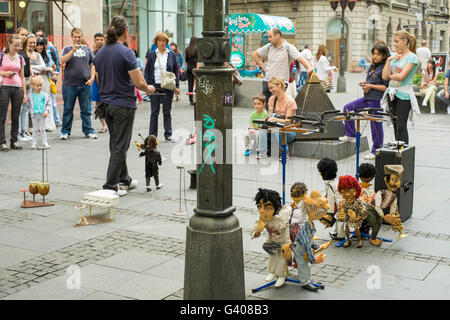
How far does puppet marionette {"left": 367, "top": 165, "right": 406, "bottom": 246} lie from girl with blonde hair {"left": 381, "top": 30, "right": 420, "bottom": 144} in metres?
3.11

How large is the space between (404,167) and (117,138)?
11.0 feet

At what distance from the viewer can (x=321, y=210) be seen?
180 inches

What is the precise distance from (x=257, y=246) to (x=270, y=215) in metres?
1.26

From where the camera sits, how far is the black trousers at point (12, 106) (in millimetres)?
11008

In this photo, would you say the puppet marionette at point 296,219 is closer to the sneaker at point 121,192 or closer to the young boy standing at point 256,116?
the sneaker at point 121,192

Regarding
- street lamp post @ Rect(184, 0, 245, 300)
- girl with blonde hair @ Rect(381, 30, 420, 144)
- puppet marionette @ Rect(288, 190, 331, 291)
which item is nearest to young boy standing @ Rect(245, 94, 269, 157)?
girl with blonde hair @ Rect(381, 30, 420, 144)

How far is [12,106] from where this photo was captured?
11188 millimetres

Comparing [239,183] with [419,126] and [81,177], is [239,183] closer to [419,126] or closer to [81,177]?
[81,177]

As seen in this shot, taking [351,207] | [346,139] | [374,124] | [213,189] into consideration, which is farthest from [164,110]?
[213,189]

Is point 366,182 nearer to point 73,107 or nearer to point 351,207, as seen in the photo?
point 351,207

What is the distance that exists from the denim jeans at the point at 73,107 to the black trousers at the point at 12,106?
116 cm

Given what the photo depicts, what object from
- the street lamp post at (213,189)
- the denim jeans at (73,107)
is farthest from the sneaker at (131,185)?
the denim jeans at (73,107)

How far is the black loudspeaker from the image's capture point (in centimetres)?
621
